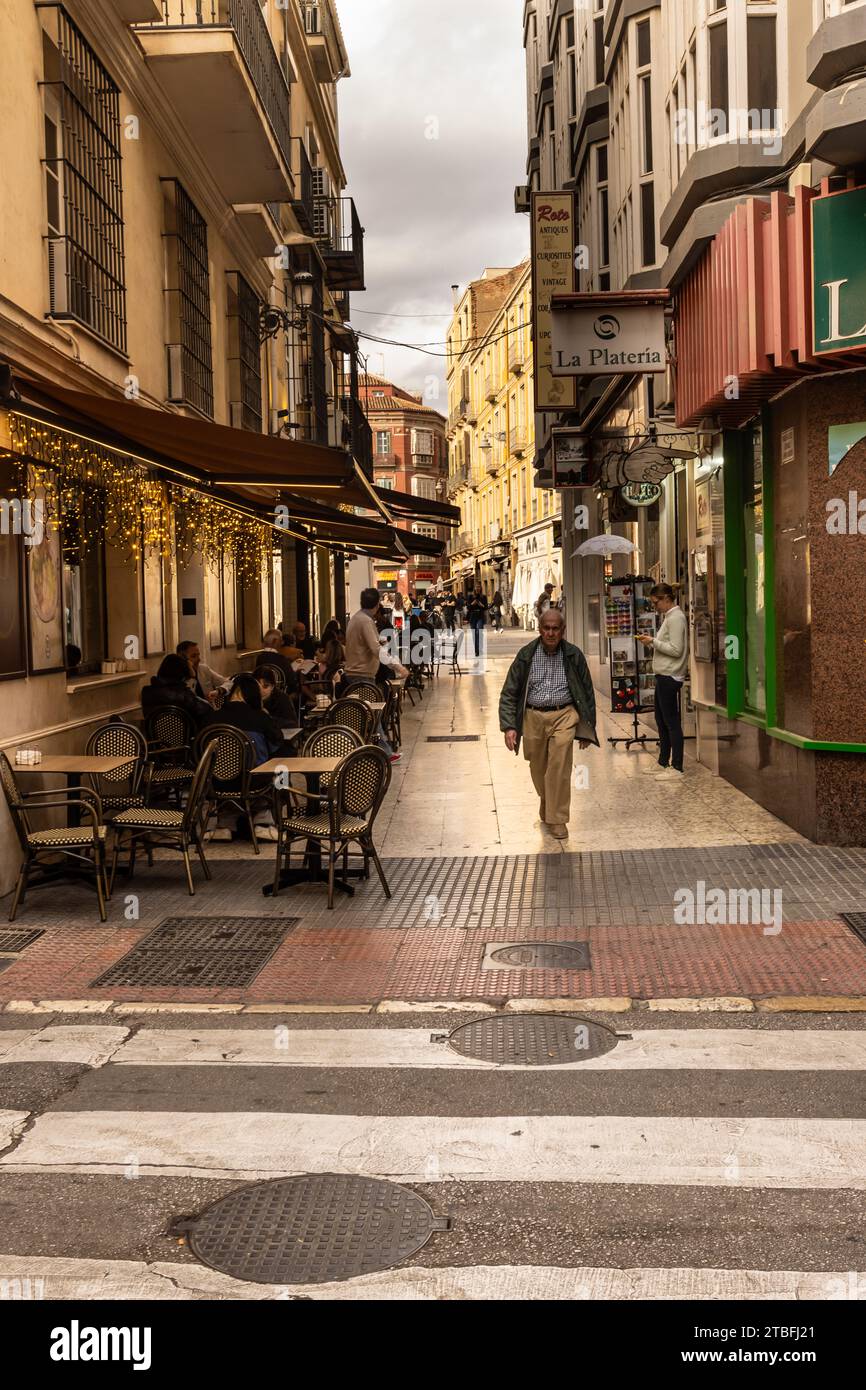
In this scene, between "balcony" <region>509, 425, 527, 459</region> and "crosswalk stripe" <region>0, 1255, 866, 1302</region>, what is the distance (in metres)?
51.1

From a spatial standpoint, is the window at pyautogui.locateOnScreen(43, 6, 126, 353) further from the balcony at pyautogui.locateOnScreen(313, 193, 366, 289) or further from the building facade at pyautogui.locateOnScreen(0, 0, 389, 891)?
the balcony at pyautogui.locateOnScreen(313, 193, 366, 289)

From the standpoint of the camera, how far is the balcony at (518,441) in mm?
54000

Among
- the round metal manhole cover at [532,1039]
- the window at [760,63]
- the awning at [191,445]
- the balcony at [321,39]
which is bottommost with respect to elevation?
the round metal manhole cover at [532,1039]

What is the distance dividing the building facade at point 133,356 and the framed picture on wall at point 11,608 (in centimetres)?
2

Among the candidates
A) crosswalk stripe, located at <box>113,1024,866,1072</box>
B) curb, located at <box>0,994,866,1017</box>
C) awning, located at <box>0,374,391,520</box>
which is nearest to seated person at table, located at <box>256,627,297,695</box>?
awning, located at <box>0,374,391,520</box>

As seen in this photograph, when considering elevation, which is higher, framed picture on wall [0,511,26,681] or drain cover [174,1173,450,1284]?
framed picture on wall [0,511,26,681]

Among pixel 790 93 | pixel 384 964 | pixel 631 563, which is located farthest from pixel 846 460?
pixel 631 563

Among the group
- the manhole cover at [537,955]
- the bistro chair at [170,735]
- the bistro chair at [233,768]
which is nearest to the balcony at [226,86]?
the bistro chair at [170,735]

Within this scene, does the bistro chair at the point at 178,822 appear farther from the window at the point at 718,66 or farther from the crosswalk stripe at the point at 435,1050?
the window at the point at 718,66

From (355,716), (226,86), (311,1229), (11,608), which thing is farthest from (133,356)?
(311,1229)

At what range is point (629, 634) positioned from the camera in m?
16.7

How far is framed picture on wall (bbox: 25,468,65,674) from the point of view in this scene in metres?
9.95

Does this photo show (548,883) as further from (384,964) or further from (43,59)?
(43,59)

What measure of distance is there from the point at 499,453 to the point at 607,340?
49077mm
